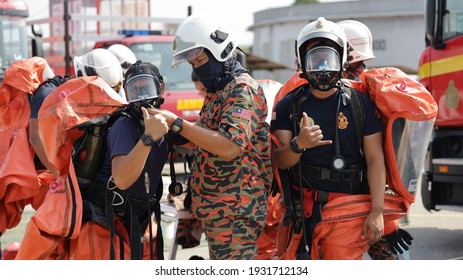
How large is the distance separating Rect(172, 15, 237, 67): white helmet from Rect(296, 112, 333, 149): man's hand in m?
0.54

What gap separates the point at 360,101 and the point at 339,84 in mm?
143

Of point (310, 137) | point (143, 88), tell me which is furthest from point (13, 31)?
point (310, 137)

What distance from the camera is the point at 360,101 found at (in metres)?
4.12

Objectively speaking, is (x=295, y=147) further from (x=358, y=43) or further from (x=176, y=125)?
(x=358, y=43)

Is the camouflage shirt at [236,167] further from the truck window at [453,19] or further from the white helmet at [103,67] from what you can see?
the truck window at [453,19]

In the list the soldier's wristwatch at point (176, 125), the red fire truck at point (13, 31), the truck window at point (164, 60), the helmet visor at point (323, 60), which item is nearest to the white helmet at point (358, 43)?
the helmet visor at point (323, 60)

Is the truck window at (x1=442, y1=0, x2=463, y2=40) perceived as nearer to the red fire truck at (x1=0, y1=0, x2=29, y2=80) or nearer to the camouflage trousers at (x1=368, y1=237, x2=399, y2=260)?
the camouflage trousers at (x1=368, y1=237, x2=399, y2=260)

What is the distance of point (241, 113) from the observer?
377 cm

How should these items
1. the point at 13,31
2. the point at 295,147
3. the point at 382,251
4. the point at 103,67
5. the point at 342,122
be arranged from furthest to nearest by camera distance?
the point at 13,31 < the point at 103,67 < the point at 382,251 < the point at 342,122 < the point at 295,147

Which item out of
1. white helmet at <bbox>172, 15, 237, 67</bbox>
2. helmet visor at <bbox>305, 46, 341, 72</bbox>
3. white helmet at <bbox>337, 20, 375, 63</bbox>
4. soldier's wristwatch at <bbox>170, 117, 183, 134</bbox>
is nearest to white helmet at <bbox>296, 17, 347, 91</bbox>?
helmet visor at <bbox>305, 46, 341, 72</bbox>

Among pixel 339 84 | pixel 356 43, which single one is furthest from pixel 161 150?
pixel 356 43

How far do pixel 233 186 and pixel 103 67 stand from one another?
1760 mm

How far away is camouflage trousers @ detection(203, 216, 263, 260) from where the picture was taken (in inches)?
156
